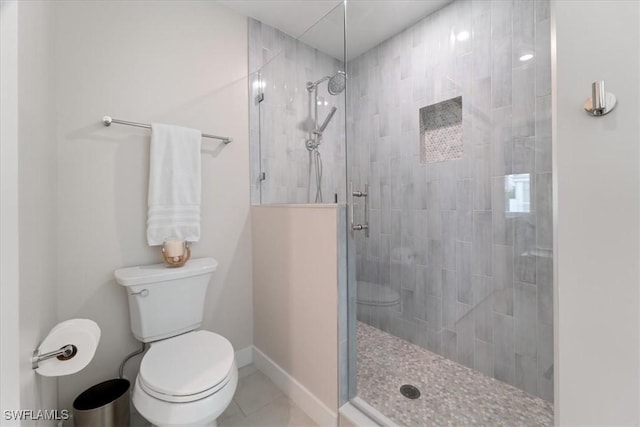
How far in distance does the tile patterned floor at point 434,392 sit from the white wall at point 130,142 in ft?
2.92

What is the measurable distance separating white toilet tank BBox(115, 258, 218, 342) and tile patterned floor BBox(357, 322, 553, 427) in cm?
91

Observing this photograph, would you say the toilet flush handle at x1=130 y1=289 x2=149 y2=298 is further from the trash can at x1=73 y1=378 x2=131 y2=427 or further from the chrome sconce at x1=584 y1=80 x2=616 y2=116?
the chrome sconce at x1=584 y1=80 x2=616 y2=116

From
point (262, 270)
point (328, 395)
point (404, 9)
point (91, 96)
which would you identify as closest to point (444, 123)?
point (404, 9)

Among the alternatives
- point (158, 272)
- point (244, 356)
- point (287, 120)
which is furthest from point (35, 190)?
point (244, 356)

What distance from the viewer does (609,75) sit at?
2.09 ft

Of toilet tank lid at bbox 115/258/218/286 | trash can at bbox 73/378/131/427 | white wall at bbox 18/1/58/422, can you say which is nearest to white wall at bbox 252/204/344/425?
toilet tank lid at bbox 115/258/218/286

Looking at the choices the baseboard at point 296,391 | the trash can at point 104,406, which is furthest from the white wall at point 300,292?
the trash can at point 104,406

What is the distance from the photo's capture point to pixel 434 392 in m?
1.41

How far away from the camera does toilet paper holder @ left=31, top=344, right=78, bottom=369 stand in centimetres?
70

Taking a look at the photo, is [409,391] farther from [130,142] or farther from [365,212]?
[130,142]

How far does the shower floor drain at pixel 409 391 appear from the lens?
1.37 metres

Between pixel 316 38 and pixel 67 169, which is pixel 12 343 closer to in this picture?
pixel 67 169

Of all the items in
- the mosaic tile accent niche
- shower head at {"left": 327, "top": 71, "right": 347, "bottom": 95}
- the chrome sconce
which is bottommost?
the chrome sconce

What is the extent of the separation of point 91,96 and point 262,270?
4.32 ft
